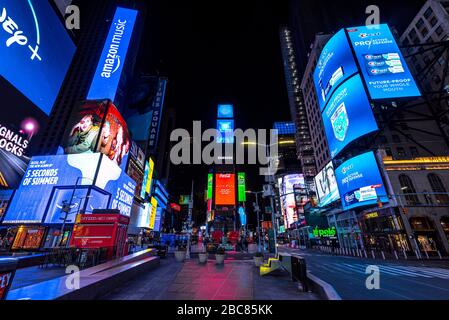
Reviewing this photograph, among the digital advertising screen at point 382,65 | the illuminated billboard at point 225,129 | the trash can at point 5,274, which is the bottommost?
the trash can at point 5,274

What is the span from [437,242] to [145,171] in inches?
2484

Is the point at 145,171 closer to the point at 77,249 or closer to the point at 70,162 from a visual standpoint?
the point at 70,162

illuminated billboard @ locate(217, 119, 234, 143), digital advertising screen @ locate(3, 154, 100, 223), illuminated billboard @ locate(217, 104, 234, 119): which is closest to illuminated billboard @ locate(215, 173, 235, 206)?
illuminated billboard @ locate(217, 119, 234, 143)

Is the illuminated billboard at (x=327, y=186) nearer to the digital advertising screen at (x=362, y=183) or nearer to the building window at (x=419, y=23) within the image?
the digital advertising screen at (x=362, y=183)

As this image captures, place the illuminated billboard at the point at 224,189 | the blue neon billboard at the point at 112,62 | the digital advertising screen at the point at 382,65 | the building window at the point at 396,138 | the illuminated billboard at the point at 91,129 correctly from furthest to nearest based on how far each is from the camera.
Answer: the illuminated billboard at the point at 224,189
the building window at the point at 396,138
the blue neon billboard at the point at 112,62
the illuminated billboard at the point at 91,129
the digital advertising screen at the point at 382,65

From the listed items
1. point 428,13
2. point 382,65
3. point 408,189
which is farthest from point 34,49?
point 428,13

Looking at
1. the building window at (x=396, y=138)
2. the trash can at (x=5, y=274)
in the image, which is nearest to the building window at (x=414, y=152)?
the building window at (x=396, y=138)

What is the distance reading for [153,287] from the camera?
7.94 meters

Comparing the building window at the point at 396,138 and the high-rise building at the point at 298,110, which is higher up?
the high-rise building at the point at 298,110

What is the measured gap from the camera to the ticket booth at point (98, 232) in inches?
560

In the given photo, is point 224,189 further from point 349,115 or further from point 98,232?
point 98,232

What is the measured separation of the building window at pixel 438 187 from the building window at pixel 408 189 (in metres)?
2.56

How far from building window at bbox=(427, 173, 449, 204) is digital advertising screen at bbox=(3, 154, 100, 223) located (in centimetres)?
5101

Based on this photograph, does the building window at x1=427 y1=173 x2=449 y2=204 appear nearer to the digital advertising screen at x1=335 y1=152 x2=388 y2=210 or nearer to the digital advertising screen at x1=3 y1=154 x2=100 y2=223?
the digital advertising screen at x1=335 y1=152 x2=388 y2=210
